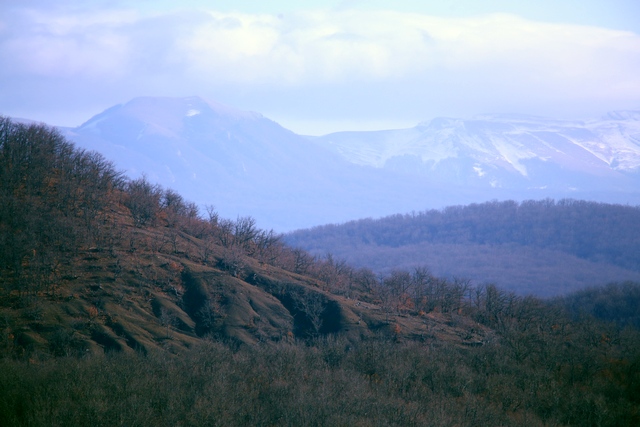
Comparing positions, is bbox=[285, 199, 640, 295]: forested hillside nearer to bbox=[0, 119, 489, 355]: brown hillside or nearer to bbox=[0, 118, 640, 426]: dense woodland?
bbox=[0, 118, 640, 426]: dense woodland

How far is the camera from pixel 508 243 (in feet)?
505

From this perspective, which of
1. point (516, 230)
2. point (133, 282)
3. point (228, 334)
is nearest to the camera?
point (228, 334)

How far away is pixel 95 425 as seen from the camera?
2012cm

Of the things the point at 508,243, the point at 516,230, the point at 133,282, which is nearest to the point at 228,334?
the point at 133,282

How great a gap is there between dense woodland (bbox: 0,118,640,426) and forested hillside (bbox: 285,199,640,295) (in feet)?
221

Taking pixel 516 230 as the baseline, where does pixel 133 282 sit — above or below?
below

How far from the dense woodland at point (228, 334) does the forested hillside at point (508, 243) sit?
67397 mm

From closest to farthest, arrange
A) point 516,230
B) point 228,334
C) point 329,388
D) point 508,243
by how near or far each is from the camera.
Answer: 1. point 329,388
2. point 228,334
3. point 508,243
4. point 516,230

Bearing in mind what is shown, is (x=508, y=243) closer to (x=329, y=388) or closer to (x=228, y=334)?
(x=228, y=334)

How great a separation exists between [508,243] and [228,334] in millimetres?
126765

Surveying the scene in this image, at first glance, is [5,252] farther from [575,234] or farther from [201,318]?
[575,234]

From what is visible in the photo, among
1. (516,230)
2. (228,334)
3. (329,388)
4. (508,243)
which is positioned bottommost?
(228,334)

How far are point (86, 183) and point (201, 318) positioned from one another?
16.9 meters

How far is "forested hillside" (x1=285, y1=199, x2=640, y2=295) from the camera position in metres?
127
